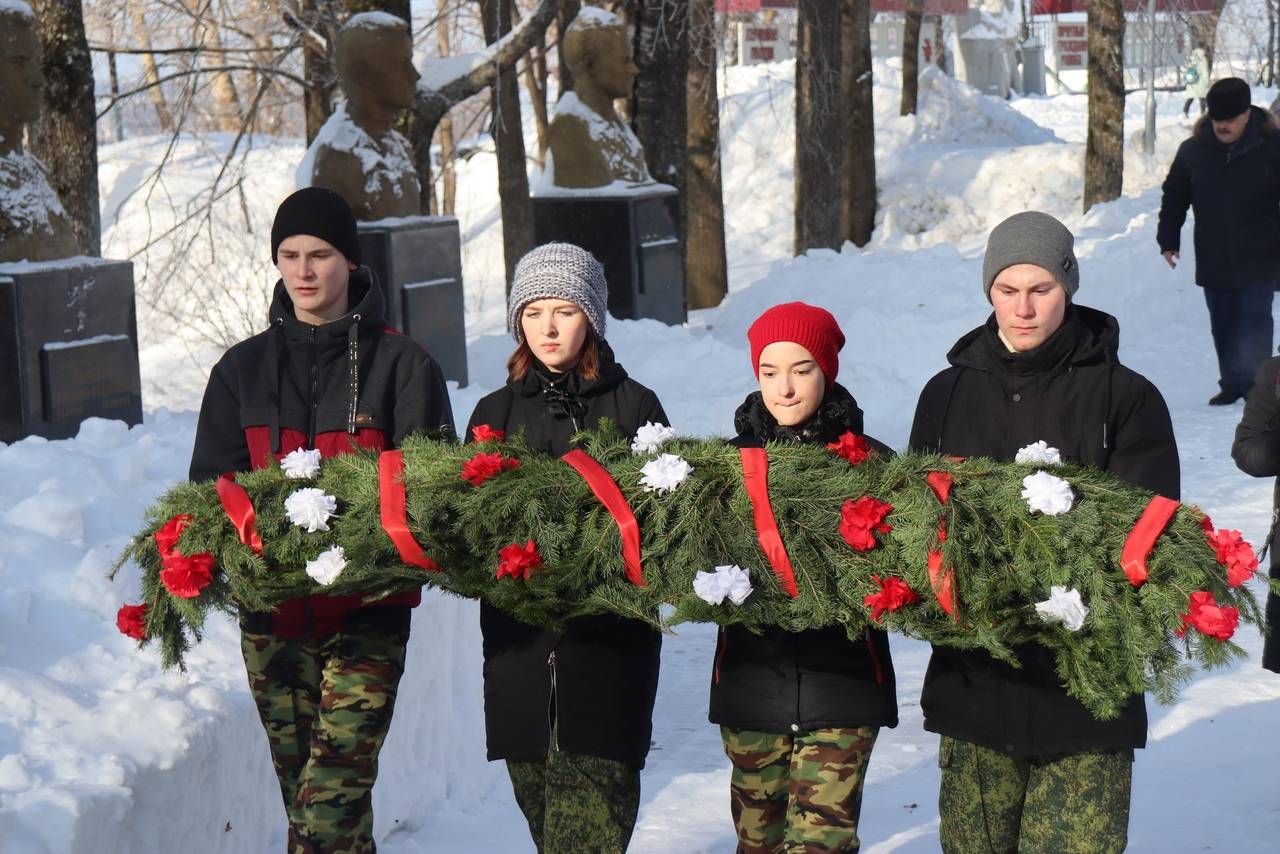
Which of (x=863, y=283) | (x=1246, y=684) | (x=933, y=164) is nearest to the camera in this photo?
(x=1246, y=684)

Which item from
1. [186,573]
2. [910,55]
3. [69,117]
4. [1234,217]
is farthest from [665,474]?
[910,55]

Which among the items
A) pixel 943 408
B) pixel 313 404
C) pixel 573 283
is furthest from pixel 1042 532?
pixel 313 404

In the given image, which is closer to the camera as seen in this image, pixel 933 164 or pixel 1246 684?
pixel 1246 684

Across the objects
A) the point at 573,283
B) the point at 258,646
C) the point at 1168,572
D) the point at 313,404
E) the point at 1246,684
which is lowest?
the point at 1246,684

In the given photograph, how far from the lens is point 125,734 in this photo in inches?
168

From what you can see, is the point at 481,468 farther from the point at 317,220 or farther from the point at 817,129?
the point at 817,129

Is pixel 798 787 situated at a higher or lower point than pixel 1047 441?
lower

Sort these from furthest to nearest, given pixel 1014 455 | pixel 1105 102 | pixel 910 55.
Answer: pixel 910 55 < pixel 1105 102 < pixel 1014 455

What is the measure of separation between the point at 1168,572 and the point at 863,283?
12.4m

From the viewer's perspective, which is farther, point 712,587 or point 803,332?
point 803,332

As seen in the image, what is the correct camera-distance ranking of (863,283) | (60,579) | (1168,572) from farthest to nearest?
(863,283), (60,579), (1168,572)

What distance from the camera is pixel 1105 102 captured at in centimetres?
2053

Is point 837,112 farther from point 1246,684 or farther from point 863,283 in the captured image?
point 1246,684

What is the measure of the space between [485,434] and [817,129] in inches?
624
